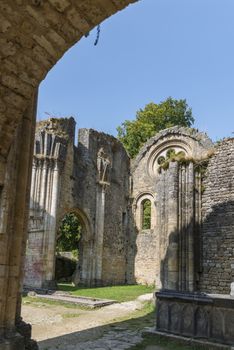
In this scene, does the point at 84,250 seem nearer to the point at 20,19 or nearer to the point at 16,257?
the point at 16,257

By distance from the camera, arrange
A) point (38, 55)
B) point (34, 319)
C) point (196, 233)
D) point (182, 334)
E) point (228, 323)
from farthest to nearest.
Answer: point (196, 233), point (34, 319), point (182, 334), point (228, 323), point (38, 55)

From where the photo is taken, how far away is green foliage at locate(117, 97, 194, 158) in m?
28.7

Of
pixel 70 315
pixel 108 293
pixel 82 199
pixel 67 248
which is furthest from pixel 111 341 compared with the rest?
pixel 67 248

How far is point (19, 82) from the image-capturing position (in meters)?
4.17

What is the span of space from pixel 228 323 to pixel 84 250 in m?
13.4

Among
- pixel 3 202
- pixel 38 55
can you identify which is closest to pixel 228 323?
pixel 3 202

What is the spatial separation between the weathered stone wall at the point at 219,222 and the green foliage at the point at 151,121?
1409cm

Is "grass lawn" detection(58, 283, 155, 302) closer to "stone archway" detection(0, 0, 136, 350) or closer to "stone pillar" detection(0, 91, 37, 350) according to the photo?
"stone pillar" detection(0, 91, 37, 350)

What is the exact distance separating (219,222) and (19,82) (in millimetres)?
10974

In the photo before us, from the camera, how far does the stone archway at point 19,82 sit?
3785 mm

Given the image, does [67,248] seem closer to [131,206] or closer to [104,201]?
[131,206]

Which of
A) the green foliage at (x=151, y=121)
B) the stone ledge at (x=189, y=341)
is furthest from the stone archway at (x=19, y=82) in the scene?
the green foliage at (x=151, y=121)

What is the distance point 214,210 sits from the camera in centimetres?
1396

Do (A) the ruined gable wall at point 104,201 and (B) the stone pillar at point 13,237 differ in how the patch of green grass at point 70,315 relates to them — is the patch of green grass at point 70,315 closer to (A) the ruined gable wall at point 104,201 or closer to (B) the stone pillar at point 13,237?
(B) the stone pillar at point 13,237
